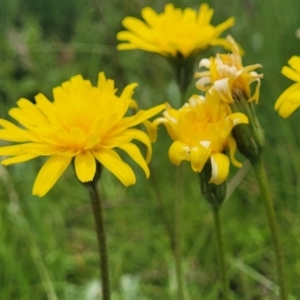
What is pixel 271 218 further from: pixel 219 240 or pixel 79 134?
pixel 79 134

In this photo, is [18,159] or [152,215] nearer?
[18,159]

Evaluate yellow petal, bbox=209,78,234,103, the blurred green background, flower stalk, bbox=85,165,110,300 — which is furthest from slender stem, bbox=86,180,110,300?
the blurred green background

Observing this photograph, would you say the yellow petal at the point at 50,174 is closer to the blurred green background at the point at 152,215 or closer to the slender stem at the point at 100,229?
the slender stem at the point at 100,229

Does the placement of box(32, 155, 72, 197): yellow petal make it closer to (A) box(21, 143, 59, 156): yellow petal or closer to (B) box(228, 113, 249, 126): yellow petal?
(A) box(21, 143, 59, 156): yellow petal

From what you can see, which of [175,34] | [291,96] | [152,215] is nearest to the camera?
[291,96]

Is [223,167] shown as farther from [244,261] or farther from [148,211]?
[148,211]

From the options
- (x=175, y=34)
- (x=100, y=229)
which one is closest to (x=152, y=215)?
(x=175, y=34)

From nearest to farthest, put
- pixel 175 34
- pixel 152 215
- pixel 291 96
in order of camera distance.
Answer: pixel 291 96
pixel 175 34
pixel 152 215
